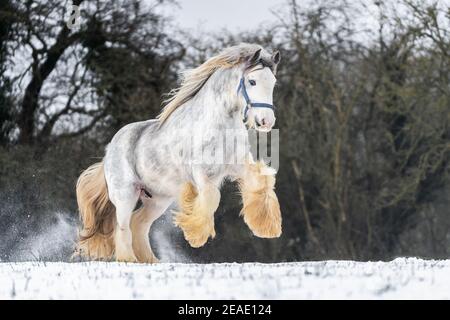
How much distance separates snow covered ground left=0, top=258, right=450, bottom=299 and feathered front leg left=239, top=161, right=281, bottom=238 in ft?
5.22

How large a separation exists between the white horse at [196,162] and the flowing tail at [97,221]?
2cm

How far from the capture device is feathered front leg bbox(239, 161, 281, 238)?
950 cm

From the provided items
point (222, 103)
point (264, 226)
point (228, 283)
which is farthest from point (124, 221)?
point (228, 283)

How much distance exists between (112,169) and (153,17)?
512 inches

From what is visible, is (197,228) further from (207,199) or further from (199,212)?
(207,199)

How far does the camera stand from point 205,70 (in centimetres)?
1011

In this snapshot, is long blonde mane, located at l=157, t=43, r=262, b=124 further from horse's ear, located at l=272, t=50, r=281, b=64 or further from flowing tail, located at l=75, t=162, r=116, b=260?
flowing tail, located at l=75, t=162, r=116, b=260

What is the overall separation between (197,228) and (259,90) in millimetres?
1470

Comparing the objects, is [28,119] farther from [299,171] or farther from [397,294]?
[397,294]

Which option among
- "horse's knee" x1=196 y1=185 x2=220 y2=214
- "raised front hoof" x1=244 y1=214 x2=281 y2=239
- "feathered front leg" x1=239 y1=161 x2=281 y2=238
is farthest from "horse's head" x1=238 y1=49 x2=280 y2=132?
"raised front hoof" x1=244 y1=214 x2=281 y2=239

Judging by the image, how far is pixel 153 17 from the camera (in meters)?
23.3

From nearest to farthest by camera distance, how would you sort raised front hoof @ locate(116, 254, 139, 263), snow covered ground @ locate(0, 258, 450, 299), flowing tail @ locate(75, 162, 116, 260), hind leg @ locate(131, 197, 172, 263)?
snow covered ground @ locate(0, 258, 450, 299), raised front hoof @ locate(116, 254, 139, 263), hind leg @ locate(131, 197, 172, 263), flowing tail @ locate(75, 162, 116, 260)

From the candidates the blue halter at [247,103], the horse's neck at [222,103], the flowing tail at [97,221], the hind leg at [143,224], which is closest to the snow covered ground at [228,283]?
the blue halter at [247,103]

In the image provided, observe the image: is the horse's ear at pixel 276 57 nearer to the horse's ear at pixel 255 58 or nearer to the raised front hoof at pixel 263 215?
the horse's ear at pixel 255 58
